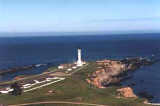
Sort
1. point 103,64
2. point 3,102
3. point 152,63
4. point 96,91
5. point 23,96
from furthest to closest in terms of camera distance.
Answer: point 152,63, point 103,64, point 96,91, point 23,96, point 3,102

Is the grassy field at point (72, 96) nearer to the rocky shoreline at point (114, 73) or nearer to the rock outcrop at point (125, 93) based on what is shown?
the rock outcrop at point (125, 93)

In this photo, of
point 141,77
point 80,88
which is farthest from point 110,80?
point 80,88

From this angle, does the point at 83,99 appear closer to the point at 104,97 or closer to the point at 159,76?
the point at 104,97

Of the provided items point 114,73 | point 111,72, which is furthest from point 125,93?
point 114,73

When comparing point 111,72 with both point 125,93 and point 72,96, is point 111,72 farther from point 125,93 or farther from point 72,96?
point 72,96

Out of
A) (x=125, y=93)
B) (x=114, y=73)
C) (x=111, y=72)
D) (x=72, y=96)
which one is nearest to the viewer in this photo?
(x=72, y=96)

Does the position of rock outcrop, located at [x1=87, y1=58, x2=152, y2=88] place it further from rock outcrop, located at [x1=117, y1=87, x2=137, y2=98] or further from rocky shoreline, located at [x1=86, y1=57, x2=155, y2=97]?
rock outcrop, located at [x1=117, y1=87, x2=137, y2=98]

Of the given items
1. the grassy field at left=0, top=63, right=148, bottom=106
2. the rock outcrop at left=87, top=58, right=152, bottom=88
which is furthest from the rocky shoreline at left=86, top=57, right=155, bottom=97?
the grassy field at left=0, top=63, right=148, bottom=106

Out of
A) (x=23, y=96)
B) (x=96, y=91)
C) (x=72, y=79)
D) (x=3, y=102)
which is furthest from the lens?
(x=72, y=79)
